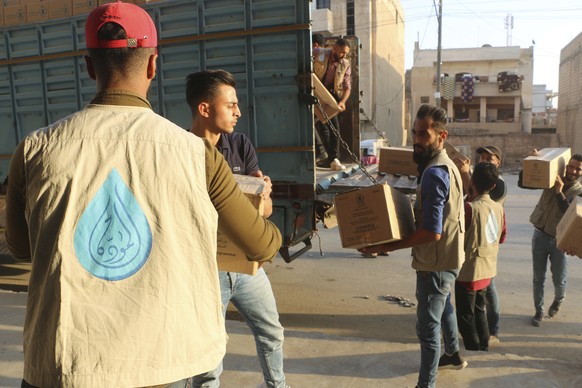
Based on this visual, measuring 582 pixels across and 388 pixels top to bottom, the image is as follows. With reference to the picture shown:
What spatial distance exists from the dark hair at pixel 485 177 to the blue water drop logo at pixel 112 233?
128 inches

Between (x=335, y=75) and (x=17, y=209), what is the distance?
5080 millimetres

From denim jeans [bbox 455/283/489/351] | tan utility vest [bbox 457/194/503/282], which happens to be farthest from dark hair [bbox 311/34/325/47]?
denim jeans [bbox 455/283/489/351]

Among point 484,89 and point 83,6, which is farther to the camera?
point 484,89

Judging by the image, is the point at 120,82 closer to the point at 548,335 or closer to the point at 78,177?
the point at 78,177

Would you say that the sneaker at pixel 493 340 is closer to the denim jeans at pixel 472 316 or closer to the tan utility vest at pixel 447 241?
the denim jeans at pixel 472 316

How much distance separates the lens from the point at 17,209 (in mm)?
1312

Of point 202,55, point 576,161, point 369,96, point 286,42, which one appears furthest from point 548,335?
point 369,96

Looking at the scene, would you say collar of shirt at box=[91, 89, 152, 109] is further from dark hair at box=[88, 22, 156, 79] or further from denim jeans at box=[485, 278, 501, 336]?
denim jeans at box=[485, 278, 501, 336]

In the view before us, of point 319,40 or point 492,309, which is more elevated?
point 319,40

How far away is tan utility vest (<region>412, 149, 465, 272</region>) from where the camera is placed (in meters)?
2.86

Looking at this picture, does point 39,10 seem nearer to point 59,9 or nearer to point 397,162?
point 59,9

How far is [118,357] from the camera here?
1175mm

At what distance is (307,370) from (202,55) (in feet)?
10.7

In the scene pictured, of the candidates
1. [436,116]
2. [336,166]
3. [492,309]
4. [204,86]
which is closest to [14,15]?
[336,166]
